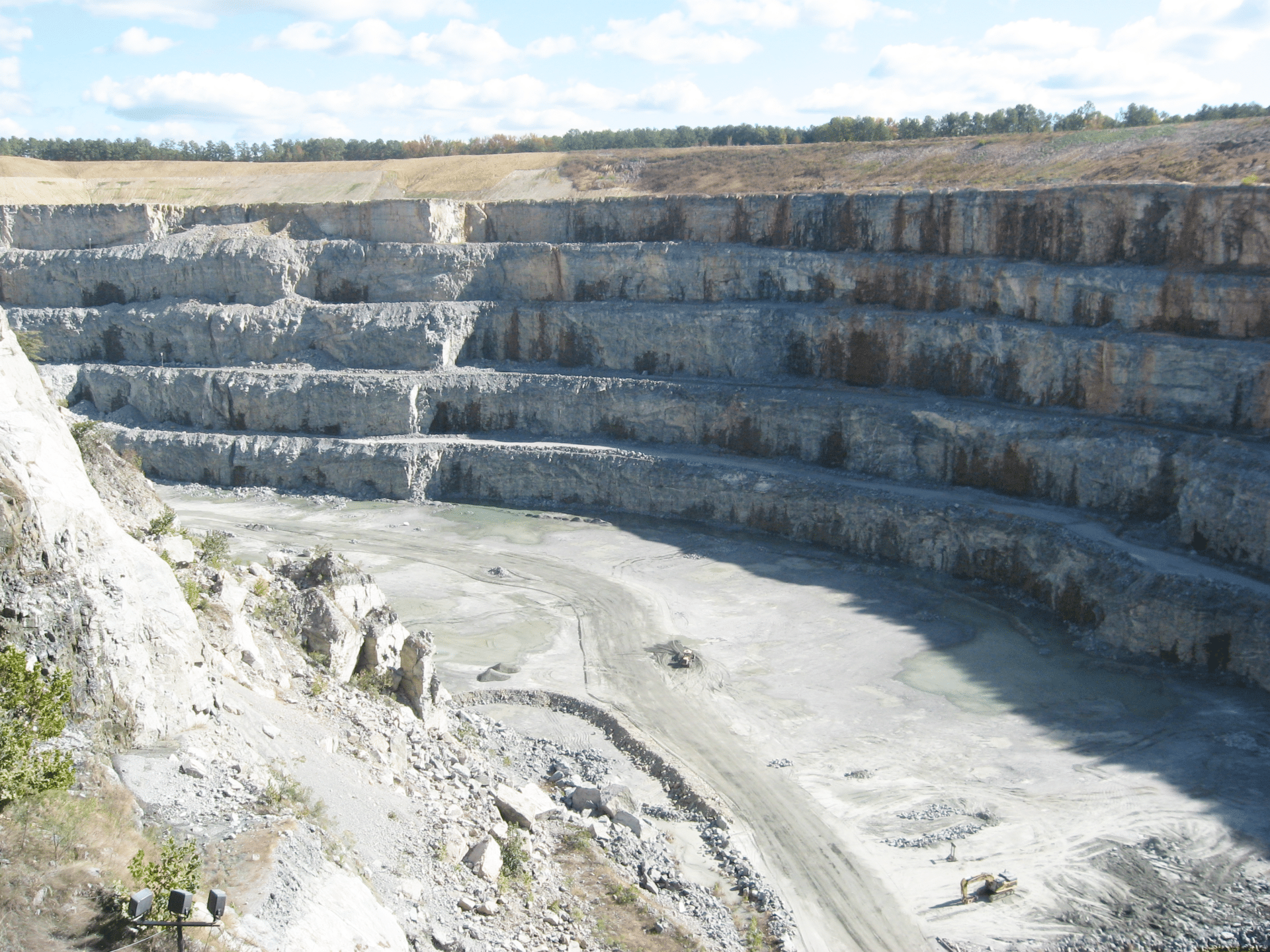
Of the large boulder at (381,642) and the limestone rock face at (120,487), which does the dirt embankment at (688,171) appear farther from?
the limestone rock face at (120,487)

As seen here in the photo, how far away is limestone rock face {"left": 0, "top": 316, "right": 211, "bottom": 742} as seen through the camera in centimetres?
1098

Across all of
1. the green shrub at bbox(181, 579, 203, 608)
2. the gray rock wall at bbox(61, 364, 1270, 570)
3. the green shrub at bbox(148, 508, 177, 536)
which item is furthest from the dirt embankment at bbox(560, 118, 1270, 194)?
the green shrub at bbox(181, 579, 203, 608)

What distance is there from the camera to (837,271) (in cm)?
4062

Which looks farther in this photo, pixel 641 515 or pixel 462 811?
pixel 641 515

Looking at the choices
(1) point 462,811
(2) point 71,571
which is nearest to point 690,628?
(1) point 462,811

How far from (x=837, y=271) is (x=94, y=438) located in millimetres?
30276

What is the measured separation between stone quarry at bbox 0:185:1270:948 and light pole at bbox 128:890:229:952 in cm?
2261

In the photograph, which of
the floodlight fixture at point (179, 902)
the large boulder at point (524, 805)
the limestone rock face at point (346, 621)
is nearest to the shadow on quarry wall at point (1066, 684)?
the large boulder at point (524, 805)

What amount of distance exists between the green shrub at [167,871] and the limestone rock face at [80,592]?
247 centimetres

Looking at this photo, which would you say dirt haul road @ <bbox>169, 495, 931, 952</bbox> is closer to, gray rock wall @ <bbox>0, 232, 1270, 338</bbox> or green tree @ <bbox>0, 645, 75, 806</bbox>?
green tree @ <bbox>0, 645, 75, 806</bbox>

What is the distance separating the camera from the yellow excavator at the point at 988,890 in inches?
614

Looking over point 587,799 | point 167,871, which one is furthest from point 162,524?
point 167,871

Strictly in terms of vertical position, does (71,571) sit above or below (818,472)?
above

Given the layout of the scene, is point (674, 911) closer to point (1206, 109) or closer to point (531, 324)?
point (531, 324)
